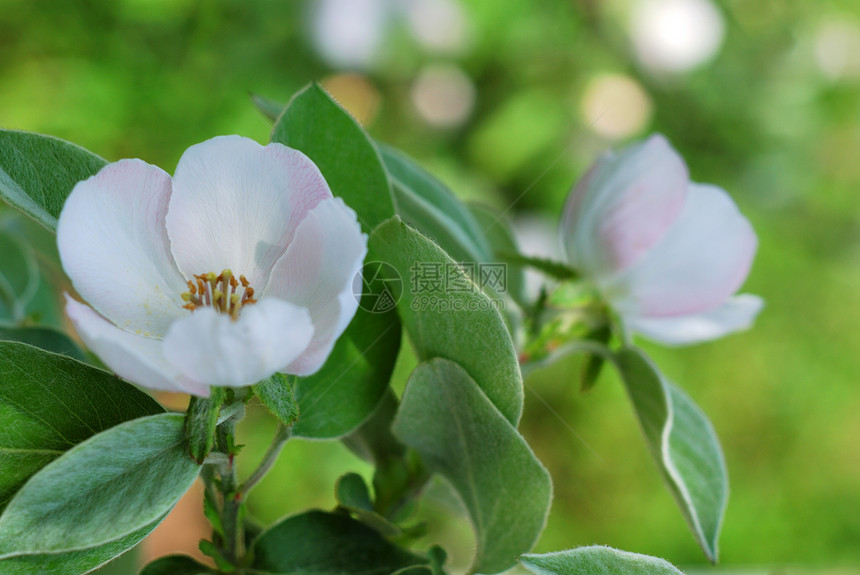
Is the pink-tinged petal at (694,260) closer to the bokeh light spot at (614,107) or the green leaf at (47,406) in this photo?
the green leaf at (47,406)

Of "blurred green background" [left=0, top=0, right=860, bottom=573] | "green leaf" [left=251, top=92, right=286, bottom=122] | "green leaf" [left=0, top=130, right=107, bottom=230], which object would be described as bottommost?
"blurred green background" [left=0, top=0, right=860, bottom=573]

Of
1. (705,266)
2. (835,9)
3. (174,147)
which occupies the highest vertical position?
(835,9)

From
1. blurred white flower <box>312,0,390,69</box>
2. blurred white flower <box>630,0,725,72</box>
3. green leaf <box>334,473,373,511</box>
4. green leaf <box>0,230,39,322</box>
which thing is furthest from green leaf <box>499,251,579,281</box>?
blurred white flower <box>630,0,725,72</box>

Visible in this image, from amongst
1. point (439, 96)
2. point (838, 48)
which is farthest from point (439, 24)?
point (838, 48)

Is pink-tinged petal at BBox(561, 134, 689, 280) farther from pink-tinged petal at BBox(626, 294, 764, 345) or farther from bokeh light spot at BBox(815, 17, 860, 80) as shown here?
bokeh light spot at BBox(815, 17, 860, 80)

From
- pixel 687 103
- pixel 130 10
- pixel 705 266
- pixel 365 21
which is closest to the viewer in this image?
pixel 705 266

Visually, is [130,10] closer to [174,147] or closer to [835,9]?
[174,147]

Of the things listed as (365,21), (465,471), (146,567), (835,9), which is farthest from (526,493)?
(835,9)
